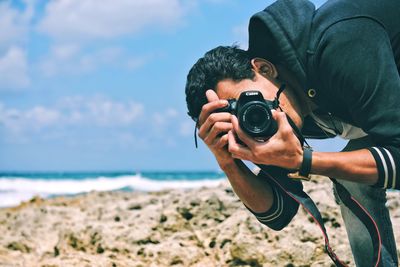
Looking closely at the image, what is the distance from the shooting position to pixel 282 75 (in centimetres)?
247

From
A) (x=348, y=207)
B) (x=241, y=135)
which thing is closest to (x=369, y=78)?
(x=241, y=135)

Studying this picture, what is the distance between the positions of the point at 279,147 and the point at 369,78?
41 centimetres

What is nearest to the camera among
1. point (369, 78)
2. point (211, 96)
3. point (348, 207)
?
point (369, 78)

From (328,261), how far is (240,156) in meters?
1.37

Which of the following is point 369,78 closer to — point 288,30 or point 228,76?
point 288,30

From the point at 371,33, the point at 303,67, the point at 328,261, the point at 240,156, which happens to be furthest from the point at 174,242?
the point at 371,33

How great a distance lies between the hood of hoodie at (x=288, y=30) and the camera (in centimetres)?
224

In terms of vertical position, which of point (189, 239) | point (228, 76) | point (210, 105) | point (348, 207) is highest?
point (228, 76)

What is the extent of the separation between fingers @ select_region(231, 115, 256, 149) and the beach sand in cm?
142

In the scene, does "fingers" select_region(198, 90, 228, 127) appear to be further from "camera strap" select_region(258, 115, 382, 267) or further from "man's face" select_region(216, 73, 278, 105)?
"camera strap" select_region(258, 115, 382, 267)

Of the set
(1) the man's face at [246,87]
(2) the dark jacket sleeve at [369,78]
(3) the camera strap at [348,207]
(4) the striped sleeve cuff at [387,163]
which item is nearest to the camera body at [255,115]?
(1) the man's face at [246,87]

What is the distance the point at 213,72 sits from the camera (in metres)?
2.51

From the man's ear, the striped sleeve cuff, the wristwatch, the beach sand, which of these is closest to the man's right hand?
the man's ear

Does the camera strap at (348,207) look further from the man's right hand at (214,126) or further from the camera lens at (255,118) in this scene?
the camera lens at (255,118)
